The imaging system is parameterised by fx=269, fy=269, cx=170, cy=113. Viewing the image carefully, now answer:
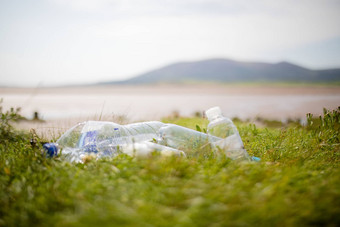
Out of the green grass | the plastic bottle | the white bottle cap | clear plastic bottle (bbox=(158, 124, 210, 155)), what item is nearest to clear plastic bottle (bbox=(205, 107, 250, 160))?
the white bottle cap

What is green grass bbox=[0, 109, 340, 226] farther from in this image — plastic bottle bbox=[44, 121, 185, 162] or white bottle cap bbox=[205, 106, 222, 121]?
white bottle cap bbox=[205, 106, 222, 121]

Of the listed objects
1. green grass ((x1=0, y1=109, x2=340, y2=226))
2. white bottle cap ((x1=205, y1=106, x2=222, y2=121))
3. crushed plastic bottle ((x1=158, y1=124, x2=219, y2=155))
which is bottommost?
green grass ((x1=0, y1=109, x2=340, y2=226))

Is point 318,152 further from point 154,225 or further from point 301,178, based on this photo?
point 154,225

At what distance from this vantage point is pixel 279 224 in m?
2.15

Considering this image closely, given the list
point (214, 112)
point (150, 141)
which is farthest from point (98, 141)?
point (214, 112)

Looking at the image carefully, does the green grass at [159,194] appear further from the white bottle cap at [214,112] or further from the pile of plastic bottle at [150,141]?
the white bottle cap at [214,112]

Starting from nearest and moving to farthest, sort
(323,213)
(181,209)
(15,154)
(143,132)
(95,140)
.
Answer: (323,213), (181,209), (15,154), (95,140), (143,132)

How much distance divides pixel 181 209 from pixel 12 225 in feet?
4.98

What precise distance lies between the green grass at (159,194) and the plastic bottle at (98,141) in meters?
0.49

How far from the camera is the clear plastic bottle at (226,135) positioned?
425 cm

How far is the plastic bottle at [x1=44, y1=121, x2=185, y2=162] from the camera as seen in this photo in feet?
13.3

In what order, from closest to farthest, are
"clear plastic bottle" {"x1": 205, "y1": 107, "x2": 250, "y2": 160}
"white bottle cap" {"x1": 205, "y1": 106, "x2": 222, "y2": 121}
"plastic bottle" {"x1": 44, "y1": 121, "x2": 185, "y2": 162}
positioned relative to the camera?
"plastic bottle" {"x1": 44, "y1": 121, "x2": 185, "y2": 162} < "clear plastic bottle" {"x1": 205, "y1": 107, "x2": 250, "y2": 160} < "white bottle cap" {"x1": 205, "y1": 106, "x2": 222, "y2": 121}

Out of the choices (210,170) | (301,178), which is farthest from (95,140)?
(301,178)

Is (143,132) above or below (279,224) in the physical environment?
above
